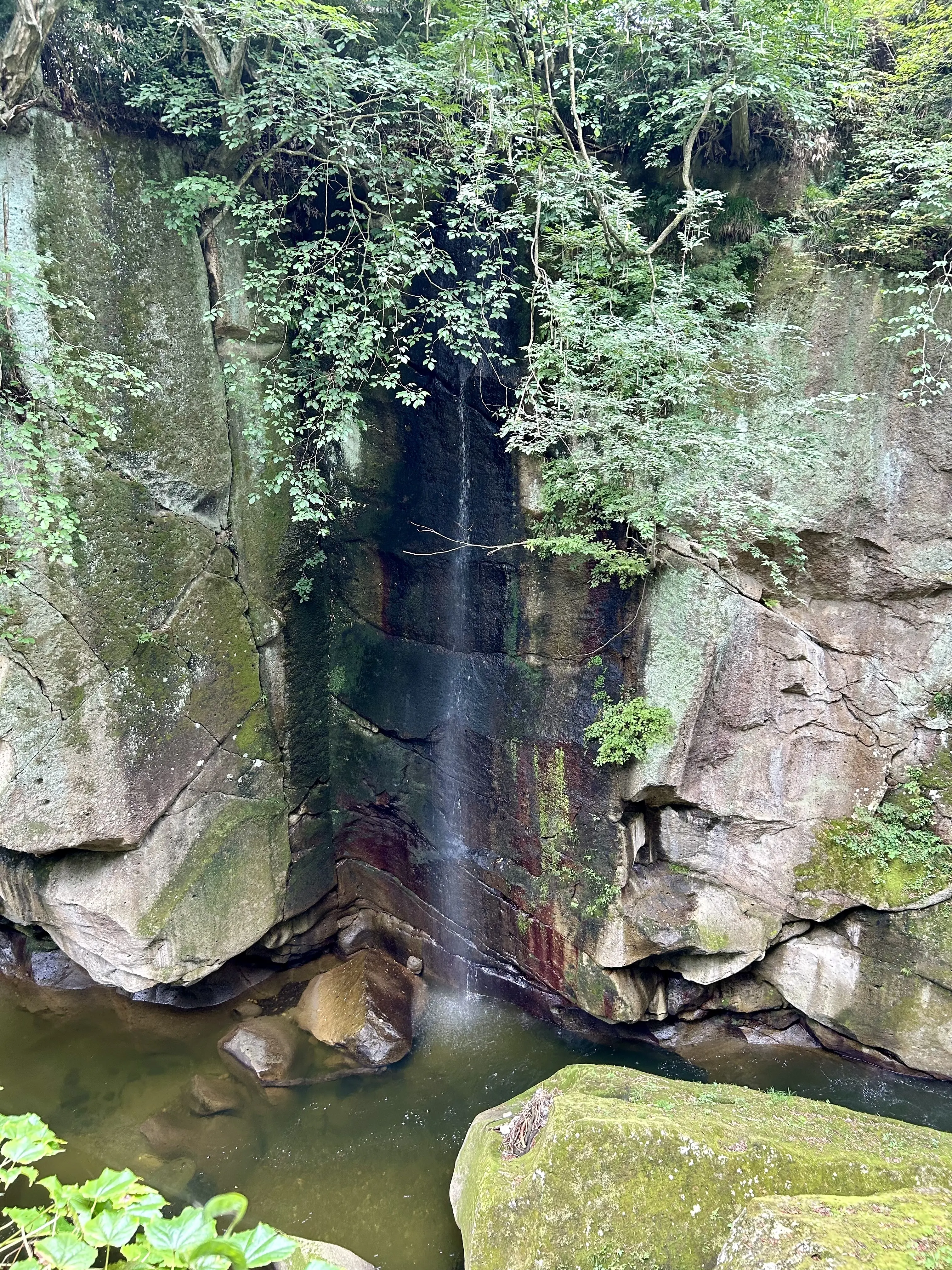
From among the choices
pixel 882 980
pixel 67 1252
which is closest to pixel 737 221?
pixel 882 980

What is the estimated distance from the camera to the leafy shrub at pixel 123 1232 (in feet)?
4.27

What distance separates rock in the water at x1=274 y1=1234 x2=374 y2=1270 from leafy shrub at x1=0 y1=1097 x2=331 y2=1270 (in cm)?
352

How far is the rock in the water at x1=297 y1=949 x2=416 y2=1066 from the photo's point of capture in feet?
20.3

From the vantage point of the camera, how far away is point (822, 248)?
4996mm

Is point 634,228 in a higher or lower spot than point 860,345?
higher

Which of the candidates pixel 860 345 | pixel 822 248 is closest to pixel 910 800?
→ pixel 860 345

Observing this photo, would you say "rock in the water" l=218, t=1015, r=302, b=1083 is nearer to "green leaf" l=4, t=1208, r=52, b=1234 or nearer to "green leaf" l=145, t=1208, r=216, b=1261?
"green leaf" l=4, t=1208, r=52, b=1234

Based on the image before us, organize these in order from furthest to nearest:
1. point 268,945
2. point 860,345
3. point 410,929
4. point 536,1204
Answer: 1. point 410,929
2. point 268,945
3. point 860,345
4. point 536,1204

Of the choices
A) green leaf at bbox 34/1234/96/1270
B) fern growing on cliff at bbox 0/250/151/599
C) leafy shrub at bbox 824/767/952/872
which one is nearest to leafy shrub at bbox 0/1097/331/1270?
green leaf at bbox 34/1234/96/1270

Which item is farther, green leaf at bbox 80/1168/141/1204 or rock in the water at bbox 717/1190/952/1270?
rock in the water at bbox 717/1190/952/1270

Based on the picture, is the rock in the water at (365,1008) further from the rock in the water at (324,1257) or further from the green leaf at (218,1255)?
the green leaf at (218,1255)

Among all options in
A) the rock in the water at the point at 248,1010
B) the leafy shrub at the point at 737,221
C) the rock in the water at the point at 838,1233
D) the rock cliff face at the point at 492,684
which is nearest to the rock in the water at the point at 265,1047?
the rock in the water at the point at 248,1010

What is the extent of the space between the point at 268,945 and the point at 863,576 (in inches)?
248

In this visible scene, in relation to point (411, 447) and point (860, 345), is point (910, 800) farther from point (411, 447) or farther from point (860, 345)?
point (411, 447)
